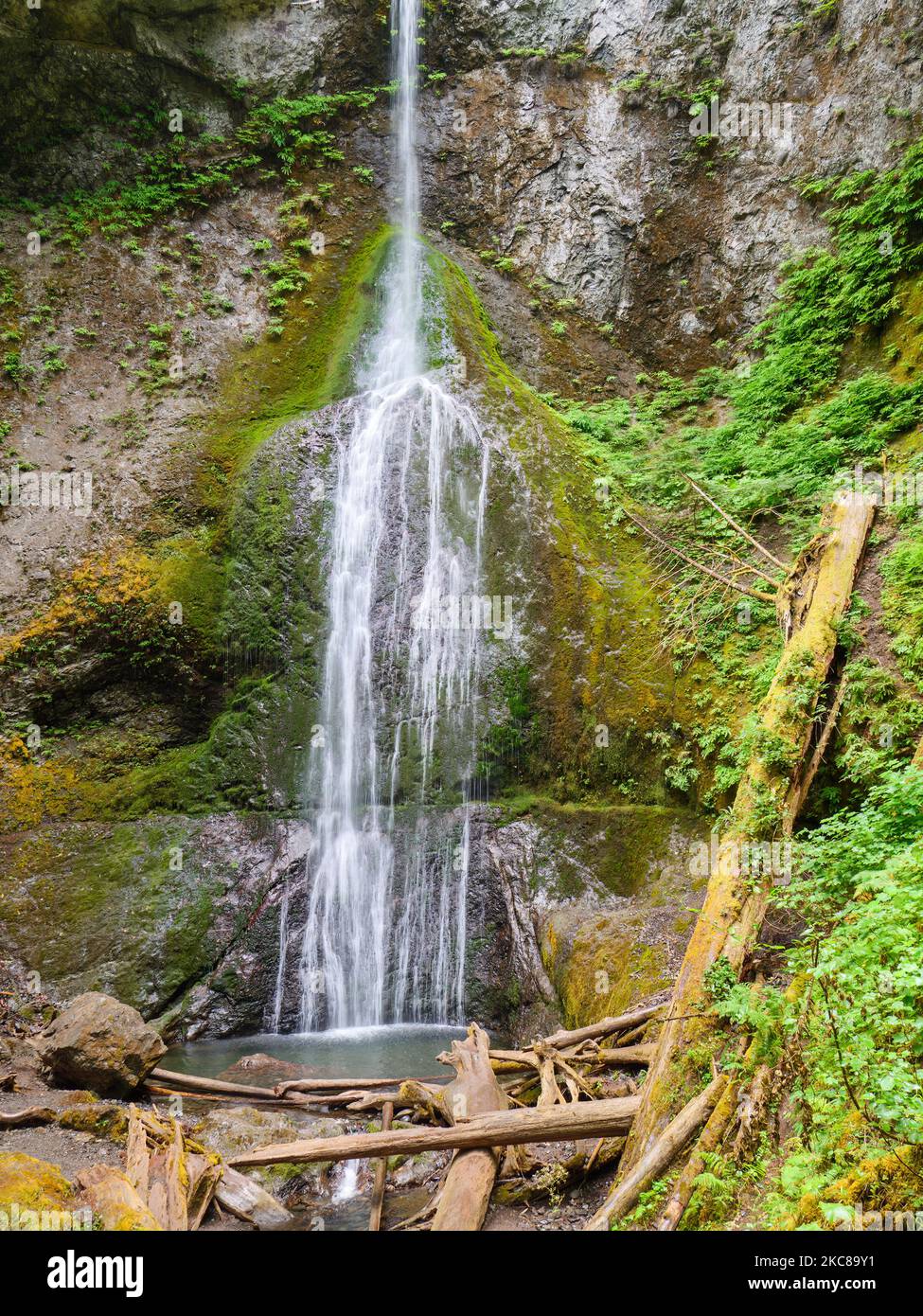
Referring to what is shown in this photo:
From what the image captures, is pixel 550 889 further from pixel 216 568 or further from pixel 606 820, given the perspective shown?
pixel 216 568

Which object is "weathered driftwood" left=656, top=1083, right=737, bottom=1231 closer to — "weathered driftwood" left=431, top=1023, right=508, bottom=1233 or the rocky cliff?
"weathered driftwood" left=431, top=1023, right=508, bottom=1233

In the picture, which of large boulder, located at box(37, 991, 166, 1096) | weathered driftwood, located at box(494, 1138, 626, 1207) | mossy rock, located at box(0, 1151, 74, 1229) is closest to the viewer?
mossy rock, located at box(0, 1151, 74, 1229)

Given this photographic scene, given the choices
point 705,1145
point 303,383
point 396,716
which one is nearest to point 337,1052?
point 396,716

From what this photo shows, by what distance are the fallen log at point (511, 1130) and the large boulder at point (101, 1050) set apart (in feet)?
7.80

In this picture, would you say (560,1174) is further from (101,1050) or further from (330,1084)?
(101,1050)

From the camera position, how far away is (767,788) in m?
5.37

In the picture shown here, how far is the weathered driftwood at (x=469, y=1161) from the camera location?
3.80 meters

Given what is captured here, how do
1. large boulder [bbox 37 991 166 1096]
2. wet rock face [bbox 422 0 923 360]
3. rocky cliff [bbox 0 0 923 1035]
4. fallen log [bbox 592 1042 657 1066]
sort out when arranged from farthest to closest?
wet rock face [bbox 422 0 923 360]
rocky cliff [bbox 0 0 923 1035]
large boulder [bbox 37 991 166 1096]
fallen log [bbox 592 1042 657 1066]

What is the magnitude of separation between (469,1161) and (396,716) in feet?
18.3

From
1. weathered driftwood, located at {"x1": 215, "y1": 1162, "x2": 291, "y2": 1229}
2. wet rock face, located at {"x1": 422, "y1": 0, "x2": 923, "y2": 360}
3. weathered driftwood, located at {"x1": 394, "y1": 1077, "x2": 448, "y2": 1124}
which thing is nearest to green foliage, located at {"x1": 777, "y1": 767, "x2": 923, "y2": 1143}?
weathered driftwood, located at {"x1": 394, "y1": 1077, "x2": 448, "y2": 1124}

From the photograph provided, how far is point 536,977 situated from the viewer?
7.43 meters

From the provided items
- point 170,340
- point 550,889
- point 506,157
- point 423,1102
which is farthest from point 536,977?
point 506,157

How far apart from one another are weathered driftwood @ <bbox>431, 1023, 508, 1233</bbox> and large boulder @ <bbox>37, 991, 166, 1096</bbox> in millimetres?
2473

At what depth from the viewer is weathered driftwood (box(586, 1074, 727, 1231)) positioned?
311 centimetres
